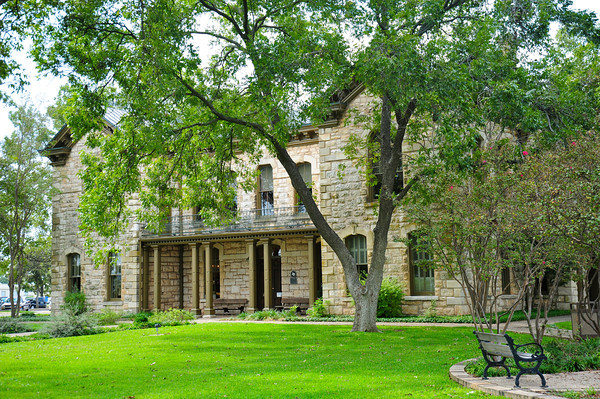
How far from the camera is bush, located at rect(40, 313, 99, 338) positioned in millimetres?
18125

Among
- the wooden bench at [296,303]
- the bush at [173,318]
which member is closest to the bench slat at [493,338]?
the bush at [173,318]

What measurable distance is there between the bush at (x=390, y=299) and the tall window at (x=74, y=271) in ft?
52.8

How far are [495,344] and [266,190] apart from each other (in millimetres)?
18524

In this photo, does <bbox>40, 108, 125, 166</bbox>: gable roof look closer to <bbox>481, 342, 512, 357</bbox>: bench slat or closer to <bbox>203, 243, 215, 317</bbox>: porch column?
<bbox>203, 243, 215, 317</bbox>: porch column

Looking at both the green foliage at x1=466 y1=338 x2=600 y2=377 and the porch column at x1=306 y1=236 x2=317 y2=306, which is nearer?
the green foliage at x1=466 y1=338 x2=600 y2=377

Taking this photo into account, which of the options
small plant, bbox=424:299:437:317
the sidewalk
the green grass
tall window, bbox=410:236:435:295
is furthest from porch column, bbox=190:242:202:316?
the sidewalk

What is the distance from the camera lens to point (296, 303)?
24.4m

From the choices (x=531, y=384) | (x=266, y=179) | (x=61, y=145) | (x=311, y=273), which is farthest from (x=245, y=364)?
(x=61, y=145)

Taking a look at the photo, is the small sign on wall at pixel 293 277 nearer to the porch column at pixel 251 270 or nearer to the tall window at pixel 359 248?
the porch column at pixel 251 270

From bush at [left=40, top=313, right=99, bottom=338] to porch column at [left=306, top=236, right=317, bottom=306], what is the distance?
341 inches

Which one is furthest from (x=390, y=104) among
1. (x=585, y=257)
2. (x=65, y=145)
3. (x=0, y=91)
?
(x=65, y=145)

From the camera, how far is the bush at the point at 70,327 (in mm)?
18125

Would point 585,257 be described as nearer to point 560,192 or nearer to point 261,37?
point 560,192

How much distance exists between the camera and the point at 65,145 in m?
28.5
